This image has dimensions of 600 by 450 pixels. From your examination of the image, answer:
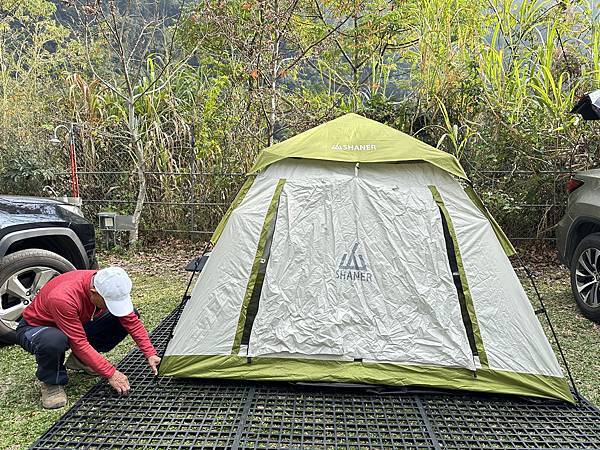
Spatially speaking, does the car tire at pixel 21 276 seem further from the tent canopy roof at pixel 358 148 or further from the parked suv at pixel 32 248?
the tent canopy roof at pixel 358 148

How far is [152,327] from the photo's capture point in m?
4.52

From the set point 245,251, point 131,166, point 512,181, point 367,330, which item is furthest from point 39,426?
point 512,181

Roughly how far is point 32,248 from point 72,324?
1346 millimetres

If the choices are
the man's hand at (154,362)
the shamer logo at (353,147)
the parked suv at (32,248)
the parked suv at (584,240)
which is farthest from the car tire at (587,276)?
the parked suv at (32,248)

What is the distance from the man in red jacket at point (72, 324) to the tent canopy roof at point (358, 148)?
1234 millimetres

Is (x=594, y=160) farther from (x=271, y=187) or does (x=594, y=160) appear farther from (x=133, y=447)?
(x=133, y=447)

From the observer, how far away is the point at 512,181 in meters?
6.68

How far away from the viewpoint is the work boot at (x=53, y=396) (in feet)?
10.3

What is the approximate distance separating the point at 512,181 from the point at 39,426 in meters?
5.74

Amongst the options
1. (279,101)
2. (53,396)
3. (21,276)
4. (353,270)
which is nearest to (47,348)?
(53,396)

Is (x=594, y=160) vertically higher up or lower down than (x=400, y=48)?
A: lower down

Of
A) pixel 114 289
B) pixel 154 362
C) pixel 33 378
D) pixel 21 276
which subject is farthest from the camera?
pixel 21 276

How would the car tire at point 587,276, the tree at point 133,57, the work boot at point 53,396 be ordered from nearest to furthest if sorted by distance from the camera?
1. the work boot at point 53,396
2. the car tire at point 587,276
3. the tree at point 133,57

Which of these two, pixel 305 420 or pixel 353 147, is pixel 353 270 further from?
pixel 305 420
